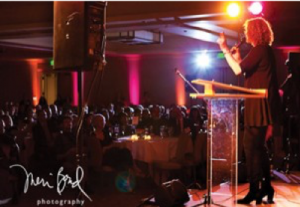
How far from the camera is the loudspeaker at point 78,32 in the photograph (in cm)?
319

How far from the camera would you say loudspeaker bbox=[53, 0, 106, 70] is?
3191 mm

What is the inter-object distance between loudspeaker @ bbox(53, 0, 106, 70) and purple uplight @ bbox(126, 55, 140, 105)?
566 inches

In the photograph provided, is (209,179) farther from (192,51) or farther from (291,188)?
(192,51)

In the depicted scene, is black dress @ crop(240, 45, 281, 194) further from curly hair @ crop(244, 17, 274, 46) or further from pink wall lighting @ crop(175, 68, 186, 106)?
pink wall lighting @ crop(175, 68, 186, 106)

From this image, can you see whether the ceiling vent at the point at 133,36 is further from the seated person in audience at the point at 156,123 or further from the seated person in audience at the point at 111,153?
the seated person in audience at the point at 111,153

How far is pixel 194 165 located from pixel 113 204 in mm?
1435

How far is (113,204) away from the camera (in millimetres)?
6309

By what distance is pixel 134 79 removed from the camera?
17.8 m

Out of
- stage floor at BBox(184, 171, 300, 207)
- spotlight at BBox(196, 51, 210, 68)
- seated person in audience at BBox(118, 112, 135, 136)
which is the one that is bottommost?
stage floor at BBox(184, 171, 300, 207)

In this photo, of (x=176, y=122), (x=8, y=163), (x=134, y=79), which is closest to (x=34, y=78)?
(x=134, y=79)

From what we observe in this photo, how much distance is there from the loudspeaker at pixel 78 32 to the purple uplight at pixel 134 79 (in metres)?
14.4

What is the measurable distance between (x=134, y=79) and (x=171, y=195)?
13849mm

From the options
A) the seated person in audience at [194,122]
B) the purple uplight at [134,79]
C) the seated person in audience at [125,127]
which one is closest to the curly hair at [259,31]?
the seated person in audience at [194,122]

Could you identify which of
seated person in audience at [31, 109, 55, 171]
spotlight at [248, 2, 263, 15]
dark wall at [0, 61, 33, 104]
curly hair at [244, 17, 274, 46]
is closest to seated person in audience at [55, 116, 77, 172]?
seated person in audience at [31, 109, 55, 171]
